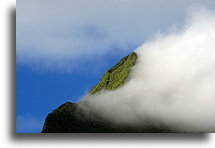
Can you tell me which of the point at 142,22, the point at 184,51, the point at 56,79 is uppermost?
the point at 142,22

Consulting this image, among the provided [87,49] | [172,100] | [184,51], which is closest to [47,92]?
[87,49]

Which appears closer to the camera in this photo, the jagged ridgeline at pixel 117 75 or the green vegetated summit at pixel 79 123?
the green vegetated summit at pixel 79 123

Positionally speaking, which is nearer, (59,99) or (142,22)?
(59,99)

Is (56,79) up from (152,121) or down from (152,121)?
up

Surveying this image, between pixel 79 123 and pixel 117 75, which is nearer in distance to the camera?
pixel 79 123

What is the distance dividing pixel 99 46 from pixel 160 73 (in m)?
1.44

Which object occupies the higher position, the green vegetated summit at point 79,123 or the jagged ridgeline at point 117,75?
the jagged ridgeline at point 117,75

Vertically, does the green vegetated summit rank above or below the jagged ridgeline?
below

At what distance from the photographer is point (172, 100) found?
5.44m

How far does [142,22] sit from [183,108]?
1985 mm

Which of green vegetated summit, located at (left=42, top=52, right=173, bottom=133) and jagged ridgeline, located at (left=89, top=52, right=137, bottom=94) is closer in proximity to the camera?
green vegetated summit, located at (left=42, top=52, right=173, bottom=133)

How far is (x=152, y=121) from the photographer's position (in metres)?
5.26

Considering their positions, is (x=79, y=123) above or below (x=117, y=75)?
below
